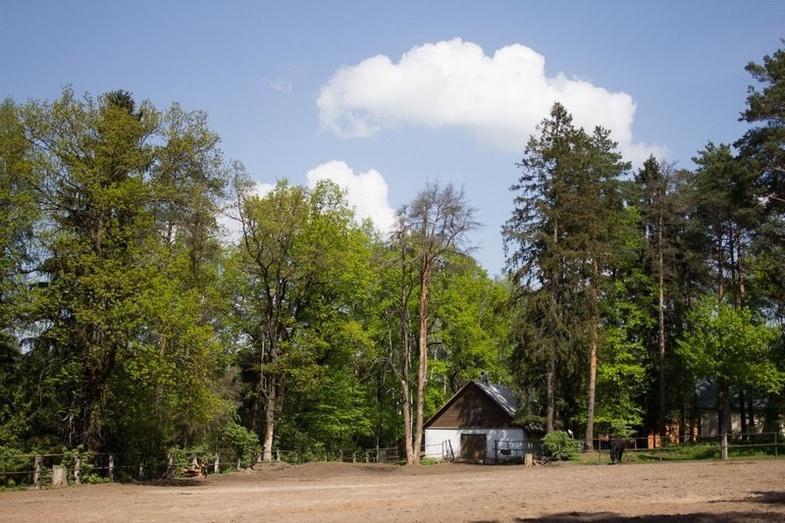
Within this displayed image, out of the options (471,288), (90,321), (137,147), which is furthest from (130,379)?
(471,288)

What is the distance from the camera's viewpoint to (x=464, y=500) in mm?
17984

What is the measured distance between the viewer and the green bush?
36.2 m

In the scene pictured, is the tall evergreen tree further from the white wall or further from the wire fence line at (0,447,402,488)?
the wire fence line at (0,447,402,488)

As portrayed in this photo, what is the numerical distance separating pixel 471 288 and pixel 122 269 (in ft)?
97.3

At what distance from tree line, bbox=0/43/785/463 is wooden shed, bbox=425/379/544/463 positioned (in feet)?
9.14

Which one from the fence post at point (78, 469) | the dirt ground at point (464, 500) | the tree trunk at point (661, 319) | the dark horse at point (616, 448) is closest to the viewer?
the dirt ground at point (464, 500)

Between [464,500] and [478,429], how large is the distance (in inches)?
1068

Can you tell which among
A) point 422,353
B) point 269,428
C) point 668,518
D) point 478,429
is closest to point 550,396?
point 422,353

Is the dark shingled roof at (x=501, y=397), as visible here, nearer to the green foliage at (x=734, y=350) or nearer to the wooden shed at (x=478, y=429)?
the wooden shed at (x=478, y=429)

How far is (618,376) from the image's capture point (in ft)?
146

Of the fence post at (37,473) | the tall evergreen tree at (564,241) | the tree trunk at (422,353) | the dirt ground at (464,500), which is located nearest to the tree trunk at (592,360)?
the tall evergreen tree at (564,241)

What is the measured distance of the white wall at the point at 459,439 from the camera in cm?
4316

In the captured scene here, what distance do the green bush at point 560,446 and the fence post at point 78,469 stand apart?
71.2ft

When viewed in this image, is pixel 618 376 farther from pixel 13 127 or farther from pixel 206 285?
pixel 13 127
